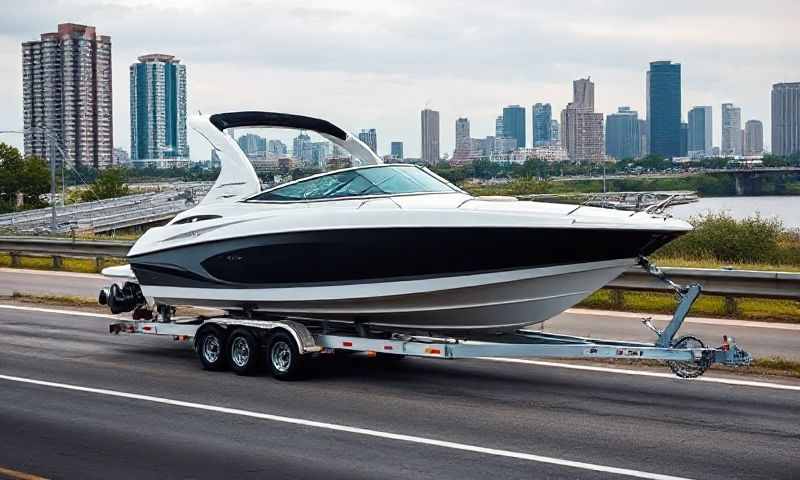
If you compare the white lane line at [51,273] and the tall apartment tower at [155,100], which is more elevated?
the tall apartment tower at [155,100]

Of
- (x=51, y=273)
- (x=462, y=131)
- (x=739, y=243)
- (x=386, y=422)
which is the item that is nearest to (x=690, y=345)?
(x=386, y=422)

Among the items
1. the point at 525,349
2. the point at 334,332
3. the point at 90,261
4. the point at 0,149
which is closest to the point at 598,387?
the point at 525,349

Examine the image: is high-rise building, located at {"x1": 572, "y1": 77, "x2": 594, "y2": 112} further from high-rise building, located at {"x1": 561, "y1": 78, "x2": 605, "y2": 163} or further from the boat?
the boat

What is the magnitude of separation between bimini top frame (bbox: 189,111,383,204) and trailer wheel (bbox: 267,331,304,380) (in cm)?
223

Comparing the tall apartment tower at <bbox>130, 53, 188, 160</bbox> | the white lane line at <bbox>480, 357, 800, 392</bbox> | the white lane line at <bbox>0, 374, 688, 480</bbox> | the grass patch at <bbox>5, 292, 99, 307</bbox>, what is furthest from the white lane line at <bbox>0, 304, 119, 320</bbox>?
the tall apartment tower at <bbox>130, 53, 188, 160</bbox>

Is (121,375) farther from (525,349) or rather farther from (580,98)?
(580,98)

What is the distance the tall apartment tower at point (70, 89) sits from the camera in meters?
150

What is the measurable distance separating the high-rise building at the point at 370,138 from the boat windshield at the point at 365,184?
239 centimetres

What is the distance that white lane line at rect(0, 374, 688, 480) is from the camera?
27.7ft

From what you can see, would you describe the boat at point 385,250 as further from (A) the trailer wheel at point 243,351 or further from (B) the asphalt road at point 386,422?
(B) the asphalt road at point 386,422

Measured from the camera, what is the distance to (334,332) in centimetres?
1310

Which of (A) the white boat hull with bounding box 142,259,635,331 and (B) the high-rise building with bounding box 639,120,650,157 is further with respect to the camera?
(B) the high-rise building with bounding box 639,120,650,157

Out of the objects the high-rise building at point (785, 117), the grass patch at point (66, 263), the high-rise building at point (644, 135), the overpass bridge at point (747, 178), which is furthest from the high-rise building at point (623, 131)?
the grass patch at point (66, 263)

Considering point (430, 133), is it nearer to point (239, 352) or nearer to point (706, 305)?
point (706, 305)
